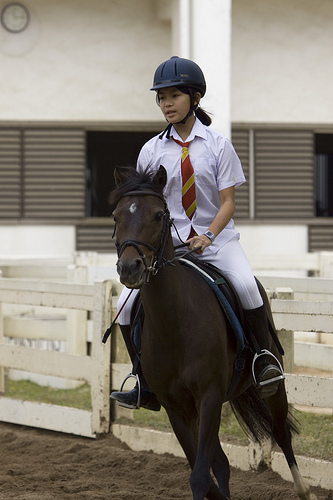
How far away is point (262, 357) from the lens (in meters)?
4.77

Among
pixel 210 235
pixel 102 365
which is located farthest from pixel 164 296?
pixel 102 365

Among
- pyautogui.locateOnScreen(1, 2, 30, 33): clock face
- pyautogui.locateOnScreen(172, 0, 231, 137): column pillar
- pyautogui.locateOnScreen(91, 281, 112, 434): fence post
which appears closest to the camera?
pyautogui.locateOnScreen(91, 281, 112, 434): fence post

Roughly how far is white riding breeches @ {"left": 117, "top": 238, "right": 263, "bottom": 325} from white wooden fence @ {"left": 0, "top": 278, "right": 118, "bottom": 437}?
2.03 meters

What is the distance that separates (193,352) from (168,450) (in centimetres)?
236

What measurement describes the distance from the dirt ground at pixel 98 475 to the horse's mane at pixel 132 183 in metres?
2.15

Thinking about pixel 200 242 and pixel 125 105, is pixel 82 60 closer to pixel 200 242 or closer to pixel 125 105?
pixel 125 105

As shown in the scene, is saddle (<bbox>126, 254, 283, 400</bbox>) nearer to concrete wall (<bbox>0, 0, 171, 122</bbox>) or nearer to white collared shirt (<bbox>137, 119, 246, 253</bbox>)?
white collared shirt (<bbox>137, 119, 246, 253</bbox>)

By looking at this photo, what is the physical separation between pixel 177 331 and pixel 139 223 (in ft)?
2.31

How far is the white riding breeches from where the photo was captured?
4.72m

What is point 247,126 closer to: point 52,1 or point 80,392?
point 52,1

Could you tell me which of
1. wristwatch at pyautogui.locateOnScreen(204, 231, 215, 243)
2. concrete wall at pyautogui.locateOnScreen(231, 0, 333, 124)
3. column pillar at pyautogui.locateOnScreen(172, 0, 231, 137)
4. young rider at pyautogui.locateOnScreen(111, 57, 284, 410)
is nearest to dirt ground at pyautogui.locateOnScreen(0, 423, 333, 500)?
young rider at pyautogui.locateOnScreen(111, 57, 284, 410)

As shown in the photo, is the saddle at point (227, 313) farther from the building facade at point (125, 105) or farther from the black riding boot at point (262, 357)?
the building facade at point (125, 105)

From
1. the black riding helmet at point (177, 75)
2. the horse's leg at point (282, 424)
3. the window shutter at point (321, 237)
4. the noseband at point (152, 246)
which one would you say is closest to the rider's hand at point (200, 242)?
the noseband at point (152, 246)

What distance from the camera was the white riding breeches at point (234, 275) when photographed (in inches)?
186
